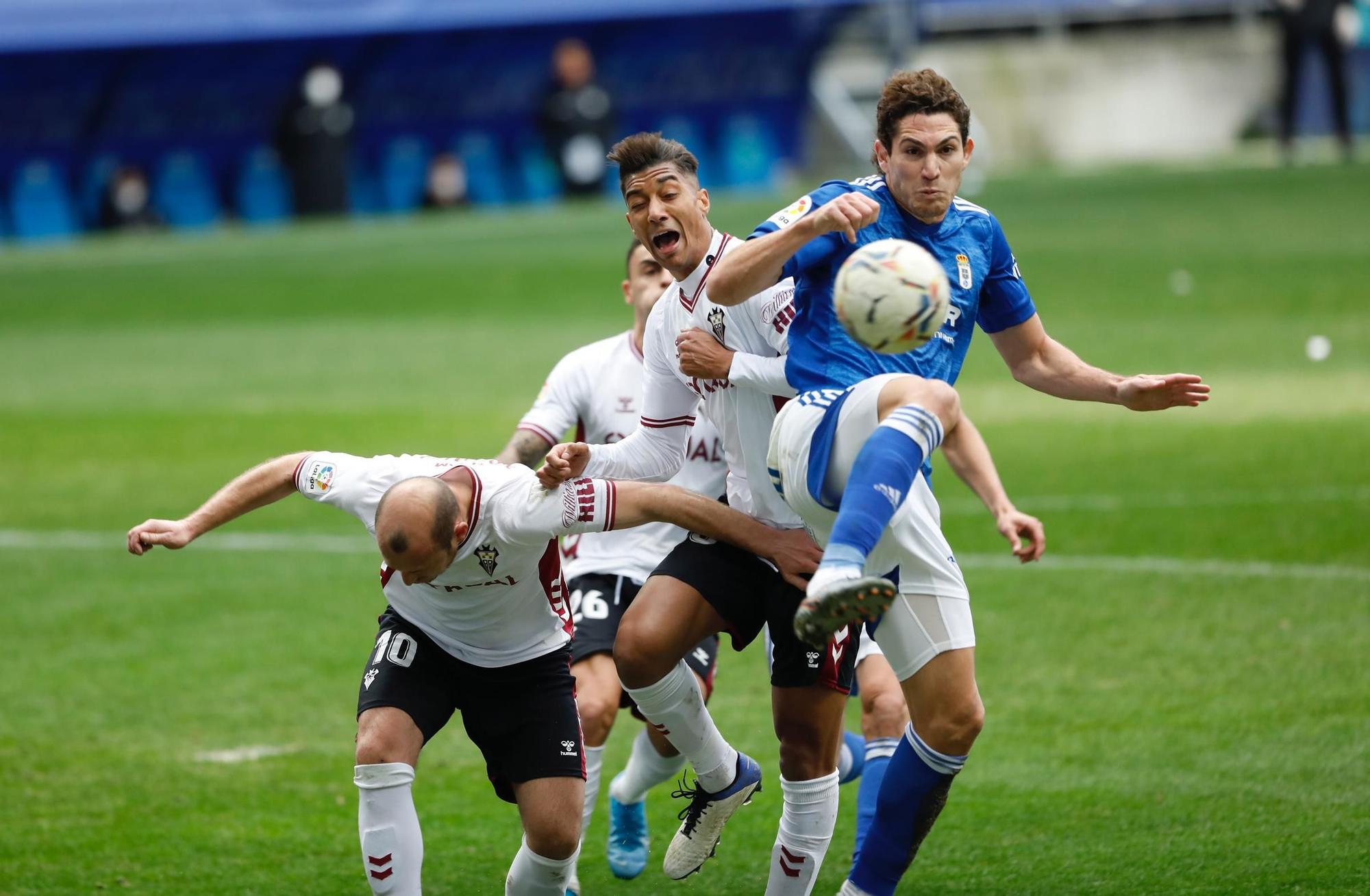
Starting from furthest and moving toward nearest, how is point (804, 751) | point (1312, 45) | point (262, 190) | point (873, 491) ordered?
point (262, 190)
point (1312, 45)
point (804, 751)
point (873, 491)

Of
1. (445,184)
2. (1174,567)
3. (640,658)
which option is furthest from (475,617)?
(445,184)

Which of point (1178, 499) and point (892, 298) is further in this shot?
point (1178, 499)

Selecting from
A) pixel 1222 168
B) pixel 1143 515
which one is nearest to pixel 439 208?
pixel 1222 168

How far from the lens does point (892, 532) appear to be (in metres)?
5.41

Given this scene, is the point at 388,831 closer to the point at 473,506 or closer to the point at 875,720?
the point at 473,506

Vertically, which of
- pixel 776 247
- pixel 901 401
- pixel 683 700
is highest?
pixel 776 247

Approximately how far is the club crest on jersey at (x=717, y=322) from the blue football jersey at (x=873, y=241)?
42 centimetres

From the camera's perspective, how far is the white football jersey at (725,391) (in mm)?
6070

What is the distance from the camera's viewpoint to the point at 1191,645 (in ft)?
30.1

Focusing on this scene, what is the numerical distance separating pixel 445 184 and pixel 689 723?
99.3 feet

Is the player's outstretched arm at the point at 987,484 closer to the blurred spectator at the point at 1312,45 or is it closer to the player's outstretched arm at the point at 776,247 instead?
the player's outstretched arm at the point at 776,247

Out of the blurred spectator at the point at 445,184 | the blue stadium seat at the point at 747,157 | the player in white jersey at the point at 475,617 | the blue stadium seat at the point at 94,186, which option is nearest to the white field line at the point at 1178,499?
the player in white jersey at the point at 475,617

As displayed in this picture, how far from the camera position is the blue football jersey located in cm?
554

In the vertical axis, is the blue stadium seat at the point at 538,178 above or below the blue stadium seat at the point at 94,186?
below
